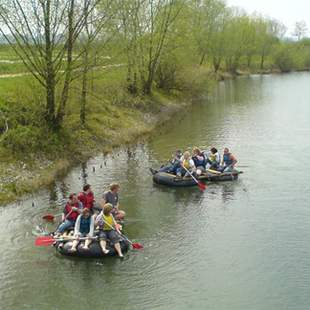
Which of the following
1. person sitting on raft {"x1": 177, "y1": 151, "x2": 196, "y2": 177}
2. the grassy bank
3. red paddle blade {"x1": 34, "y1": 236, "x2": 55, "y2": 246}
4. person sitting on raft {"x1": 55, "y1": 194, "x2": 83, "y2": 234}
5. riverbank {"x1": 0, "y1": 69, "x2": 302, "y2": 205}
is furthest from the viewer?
person sitting on raft {"x1": 177, "y1": 151, "x2": 196, "y2": 177}

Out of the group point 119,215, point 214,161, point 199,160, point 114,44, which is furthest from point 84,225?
point 114,44

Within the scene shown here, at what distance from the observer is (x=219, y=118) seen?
3878cm

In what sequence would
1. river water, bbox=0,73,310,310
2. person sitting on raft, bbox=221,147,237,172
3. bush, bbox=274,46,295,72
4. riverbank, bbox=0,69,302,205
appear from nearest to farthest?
river water, bbox=0,73,310,310, riverbank, bbox=0,69,302,205, person sitting on raft, bbox=221,147,237,172, bush, bbox=274,46,295,72

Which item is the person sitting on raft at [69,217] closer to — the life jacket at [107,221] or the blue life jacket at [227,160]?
the life jacket at [107,221]

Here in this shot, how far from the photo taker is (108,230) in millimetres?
14414

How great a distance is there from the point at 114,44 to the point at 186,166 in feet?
47.4

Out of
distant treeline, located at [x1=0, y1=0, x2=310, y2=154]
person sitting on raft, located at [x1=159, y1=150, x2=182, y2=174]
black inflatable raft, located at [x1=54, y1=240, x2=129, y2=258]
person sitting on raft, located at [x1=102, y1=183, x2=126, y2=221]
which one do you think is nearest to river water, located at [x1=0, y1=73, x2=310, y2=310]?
black inflatable raft, located at [x1=54, y1=240, x2=129, y2=258]

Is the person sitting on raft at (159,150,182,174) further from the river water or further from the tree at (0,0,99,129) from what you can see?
the tree at (0,0,99,129)

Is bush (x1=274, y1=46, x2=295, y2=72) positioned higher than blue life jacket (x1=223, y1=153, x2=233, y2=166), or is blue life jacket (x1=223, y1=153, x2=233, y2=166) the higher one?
bush (x1=274, y1=46, x2=295, y2=72)

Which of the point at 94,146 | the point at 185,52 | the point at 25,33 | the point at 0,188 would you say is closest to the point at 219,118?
the point at 185,52

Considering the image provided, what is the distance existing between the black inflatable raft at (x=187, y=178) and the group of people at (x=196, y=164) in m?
0.28

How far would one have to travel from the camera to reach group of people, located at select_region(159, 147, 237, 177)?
69.8ft

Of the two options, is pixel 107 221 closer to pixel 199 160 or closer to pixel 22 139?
pixel 199 160

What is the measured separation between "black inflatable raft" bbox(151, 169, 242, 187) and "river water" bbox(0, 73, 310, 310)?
1.15ft
